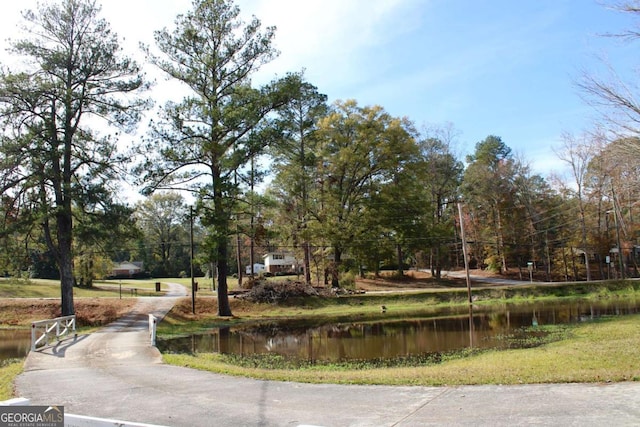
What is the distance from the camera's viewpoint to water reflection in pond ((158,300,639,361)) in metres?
16.8

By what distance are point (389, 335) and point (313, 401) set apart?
13.7 metres

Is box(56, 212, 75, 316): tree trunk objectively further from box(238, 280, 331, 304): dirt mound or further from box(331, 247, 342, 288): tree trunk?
box(331, 247, 342, 288): tree trunk

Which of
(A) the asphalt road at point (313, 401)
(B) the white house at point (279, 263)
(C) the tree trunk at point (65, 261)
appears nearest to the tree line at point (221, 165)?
(C) the tree trunk at point (65, 261)

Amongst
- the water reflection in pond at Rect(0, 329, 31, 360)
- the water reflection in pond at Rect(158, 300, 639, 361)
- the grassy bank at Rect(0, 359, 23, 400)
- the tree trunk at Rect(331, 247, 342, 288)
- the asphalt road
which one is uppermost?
the tree trunk at Rect(331, 247, 342, 288)

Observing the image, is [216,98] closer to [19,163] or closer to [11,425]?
[19,163]

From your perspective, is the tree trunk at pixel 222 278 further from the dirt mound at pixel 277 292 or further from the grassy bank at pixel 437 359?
the dirt mound at pixel 277 292

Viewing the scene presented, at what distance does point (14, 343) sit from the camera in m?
21.5

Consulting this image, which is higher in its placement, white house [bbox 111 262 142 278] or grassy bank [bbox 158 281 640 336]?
white house [bbox 111 262 142 278]

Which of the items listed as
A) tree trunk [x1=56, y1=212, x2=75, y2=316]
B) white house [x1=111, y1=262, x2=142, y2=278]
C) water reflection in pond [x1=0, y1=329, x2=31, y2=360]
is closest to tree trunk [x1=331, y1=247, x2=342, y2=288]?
tree trunk [x1=56, y1=212, x2=75, y2=316]

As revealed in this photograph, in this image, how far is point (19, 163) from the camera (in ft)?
79.0

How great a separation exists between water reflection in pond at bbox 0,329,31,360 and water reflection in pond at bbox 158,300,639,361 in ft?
17.6

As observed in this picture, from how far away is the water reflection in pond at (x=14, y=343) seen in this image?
18544 millimetres

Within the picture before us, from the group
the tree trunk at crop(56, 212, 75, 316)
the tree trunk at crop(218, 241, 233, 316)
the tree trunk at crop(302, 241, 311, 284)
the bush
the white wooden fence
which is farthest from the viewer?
the tree trunk at crop(302, 241, 311, 284)

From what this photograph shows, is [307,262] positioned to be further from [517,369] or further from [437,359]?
[517,369]
